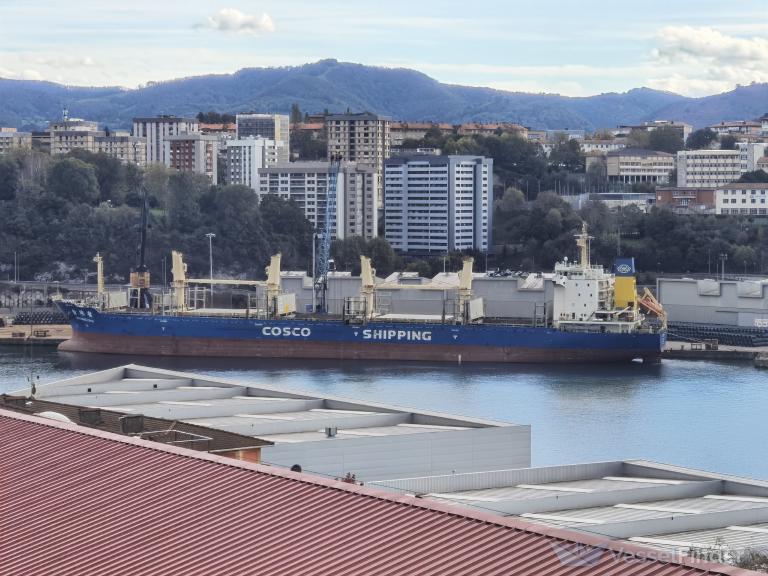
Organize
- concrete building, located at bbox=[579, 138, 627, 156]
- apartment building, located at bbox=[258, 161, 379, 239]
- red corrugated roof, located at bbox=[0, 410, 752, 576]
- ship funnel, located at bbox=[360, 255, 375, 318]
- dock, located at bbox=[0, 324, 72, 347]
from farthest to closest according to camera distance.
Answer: concrete building, located at bbox=[579, 138, 627, 156] → apartment building, located at bbox=[258, 161, 379, 239] → dock, located at bbox=[0, 324, 72, 347] → ship funnel, located at bbox=[360, 255, 375, 318] → red corrugated roof, located at bbox=[0, 410, 752, 576]

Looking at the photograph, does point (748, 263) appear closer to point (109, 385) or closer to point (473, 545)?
point (109, 385)

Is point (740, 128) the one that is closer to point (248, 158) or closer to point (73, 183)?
point (248, 158)

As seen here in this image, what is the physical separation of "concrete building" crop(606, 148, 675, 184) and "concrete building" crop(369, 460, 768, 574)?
1848 inches

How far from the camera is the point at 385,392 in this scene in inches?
781

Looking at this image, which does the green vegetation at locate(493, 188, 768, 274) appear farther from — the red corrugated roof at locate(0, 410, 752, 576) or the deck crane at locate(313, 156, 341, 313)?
the red corrugated roof at locate(0, 410, 752, 576)

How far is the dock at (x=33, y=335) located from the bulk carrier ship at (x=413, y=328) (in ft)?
1.80

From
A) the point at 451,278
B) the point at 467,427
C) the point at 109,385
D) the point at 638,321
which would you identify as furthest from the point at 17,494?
the point at 451,278

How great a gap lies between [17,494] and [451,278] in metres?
24.3

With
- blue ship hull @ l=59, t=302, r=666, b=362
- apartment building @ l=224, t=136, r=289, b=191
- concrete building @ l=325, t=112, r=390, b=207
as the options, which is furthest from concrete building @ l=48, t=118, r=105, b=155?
blue ship hull @ l=59, t=302, r=666, b=362

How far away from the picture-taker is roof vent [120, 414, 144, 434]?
31.4 ft

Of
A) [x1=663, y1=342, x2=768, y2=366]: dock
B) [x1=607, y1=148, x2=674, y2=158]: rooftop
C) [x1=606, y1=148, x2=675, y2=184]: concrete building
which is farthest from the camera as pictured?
[x1=607, y1=148, x2=674, y2=158]: rooftop

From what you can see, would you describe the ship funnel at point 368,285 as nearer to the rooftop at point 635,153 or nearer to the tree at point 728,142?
the rooftop at point 635,153

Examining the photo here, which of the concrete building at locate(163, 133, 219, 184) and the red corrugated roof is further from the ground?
the concrete building at locate(163, 133, 219, 184)

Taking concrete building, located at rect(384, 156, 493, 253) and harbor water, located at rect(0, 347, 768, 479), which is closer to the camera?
harbor water, located at rect(0, 347, 768, 479)
